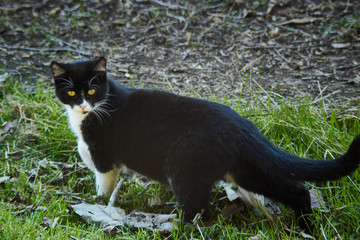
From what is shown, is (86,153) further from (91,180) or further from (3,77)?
(3,77)

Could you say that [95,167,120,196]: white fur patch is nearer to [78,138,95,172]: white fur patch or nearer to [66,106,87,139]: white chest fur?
[78,138,95,172]: white fur patch

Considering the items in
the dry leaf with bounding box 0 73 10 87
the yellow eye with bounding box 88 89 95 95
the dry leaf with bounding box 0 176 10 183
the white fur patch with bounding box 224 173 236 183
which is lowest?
the dry leaf with bounding box 0 73 10 87

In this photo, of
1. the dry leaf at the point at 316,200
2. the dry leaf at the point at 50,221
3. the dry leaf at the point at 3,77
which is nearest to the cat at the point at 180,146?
the dry leaf at the point at 316,200

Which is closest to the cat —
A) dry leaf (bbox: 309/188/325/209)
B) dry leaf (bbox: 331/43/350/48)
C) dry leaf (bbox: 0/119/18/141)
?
dry leaf (bbox: 309/188/325/209)

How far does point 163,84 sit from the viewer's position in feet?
15.8

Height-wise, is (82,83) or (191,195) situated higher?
(82,83)

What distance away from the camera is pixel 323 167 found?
2939mm

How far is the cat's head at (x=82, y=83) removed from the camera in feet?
11.0

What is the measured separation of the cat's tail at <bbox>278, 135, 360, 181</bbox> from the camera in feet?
9.43

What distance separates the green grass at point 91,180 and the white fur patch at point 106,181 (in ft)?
0.29

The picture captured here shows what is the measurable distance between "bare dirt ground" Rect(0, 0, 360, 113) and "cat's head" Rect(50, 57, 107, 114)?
1.22 m

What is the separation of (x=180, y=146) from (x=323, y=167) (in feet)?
2.97

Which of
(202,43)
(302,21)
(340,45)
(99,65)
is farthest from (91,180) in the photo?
(302,21)

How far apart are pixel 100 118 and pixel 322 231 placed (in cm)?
169
